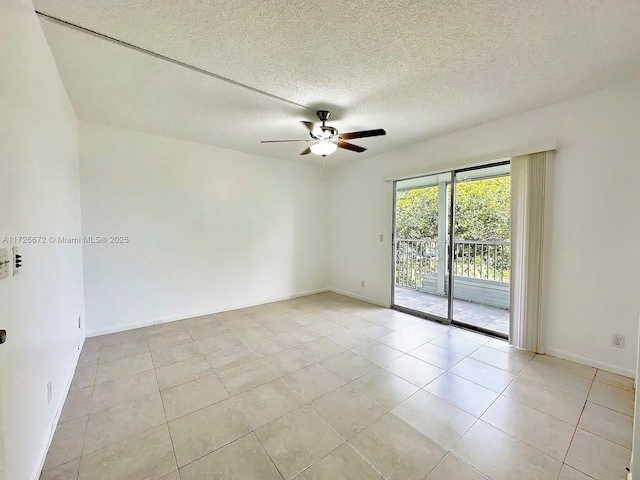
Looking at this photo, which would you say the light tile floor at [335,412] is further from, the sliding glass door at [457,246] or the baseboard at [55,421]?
the sliding glass door at [457,246]

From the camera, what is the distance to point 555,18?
151 cm

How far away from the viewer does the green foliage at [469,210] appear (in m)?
4.09

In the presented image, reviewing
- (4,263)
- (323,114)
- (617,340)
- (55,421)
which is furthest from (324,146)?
(617,340)

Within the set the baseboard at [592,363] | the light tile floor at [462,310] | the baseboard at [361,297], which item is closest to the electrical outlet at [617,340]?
the baseboard at [592,363]

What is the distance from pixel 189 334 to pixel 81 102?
8.68ft

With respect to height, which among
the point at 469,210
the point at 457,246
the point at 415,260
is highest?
the point at 469,210

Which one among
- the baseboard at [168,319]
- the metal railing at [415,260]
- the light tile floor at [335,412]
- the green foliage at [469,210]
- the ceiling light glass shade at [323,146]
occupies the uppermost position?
the ceiling light glass shade at [323,146]

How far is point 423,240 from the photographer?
4.96 metres

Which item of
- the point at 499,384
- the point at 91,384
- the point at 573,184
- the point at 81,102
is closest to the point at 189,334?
the point at 91,384

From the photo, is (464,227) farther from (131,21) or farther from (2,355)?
(2,355)

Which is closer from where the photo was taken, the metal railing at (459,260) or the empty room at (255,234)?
the empty room at (255,234)

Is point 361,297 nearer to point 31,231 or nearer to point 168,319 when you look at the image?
point 168,319

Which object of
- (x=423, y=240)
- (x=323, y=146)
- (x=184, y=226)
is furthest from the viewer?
(x=423, y=240)

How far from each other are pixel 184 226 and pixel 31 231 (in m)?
2.24
